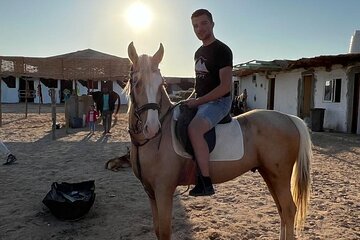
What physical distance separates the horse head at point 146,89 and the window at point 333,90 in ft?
40.8

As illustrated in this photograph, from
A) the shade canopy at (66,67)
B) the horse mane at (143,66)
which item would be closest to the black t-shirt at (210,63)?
the horse mane at (143,66)

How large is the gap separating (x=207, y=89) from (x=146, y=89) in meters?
0.71

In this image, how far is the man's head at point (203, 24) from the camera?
9.18 ft

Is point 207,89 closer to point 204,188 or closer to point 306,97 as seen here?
point 204,188

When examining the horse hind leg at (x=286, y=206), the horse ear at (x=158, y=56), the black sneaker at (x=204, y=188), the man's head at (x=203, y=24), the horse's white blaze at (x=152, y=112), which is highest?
the man's head at (x=203, y=24)

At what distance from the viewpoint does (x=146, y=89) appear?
2.42 metres

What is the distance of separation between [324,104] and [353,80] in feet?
6.03

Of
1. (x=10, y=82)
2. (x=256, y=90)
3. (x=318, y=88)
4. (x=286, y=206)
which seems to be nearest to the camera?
(x=286, y=206)

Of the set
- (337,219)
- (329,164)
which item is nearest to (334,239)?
(337,219)

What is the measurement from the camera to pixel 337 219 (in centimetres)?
393

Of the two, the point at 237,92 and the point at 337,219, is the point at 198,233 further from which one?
the point at 237,92

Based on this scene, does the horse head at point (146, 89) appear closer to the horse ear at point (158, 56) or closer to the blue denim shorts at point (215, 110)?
the horse ear at point (158, 56)

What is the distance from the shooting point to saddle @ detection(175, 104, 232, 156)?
269 centimetres

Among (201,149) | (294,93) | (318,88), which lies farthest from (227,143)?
(294,93)
